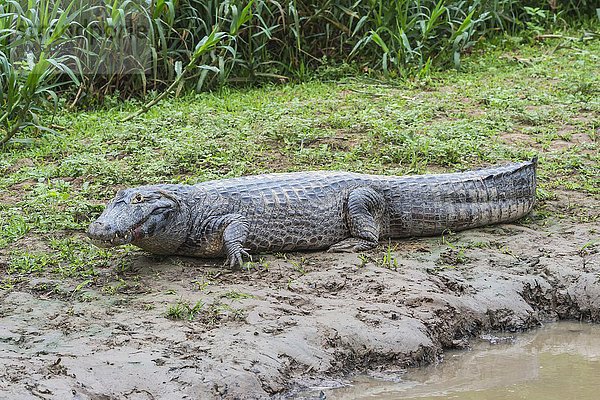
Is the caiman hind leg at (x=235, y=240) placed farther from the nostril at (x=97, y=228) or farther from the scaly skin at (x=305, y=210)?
the nostril at (x=97, y=228)

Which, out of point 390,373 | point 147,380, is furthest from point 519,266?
point 147,380

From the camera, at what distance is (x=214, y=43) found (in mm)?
8078

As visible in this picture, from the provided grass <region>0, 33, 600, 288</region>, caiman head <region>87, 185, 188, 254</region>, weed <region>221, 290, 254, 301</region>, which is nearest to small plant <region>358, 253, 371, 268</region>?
weed <region>221, 290, 254, 301</region>

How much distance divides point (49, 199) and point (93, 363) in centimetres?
277

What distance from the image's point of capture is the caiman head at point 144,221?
4.90 metres

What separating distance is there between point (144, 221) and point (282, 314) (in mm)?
1150

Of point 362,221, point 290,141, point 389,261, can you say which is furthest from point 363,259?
point 290,141

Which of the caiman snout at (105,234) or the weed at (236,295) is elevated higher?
the caiman snout at (105,234)

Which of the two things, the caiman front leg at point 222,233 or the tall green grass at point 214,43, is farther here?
the tall green grass at point 214,43

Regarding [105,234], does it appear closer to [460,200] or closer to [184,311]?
[184,311]

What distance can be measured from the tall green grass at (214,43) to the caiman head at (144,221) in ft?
9.24

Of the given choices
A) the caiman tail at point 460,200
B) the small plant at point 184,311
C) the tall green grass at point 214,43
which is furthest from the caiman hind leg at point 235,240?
the tall green grass at point 214,43

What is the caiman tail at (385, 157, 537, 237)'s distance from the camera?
18.9 feet

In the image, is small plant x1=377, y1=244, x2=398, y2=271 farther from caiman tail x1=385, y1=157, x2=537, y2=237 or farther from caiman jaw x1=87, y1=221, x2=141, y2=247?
caiman jaw x1=87, y1=221, x2=141, y2=247
